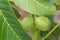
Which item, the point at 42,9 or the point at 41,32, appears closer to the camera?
the point at 42,9

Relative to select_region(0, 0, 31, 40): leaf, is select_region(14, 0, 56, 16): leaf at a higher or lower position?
higher

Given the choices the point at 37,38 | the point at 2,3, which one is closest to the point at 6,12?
the point at 2,3

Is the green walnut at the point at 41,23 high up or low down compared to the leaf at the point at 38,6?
down

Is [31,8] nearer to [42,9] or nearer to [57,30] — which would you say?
[42,9]

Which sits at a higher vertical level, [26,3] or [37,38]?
[26,3]

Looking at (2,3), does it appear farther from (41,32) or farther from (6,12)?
(41,32)

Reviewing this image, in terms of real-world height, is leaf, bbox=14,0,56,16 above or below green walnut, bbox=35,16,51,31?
above
